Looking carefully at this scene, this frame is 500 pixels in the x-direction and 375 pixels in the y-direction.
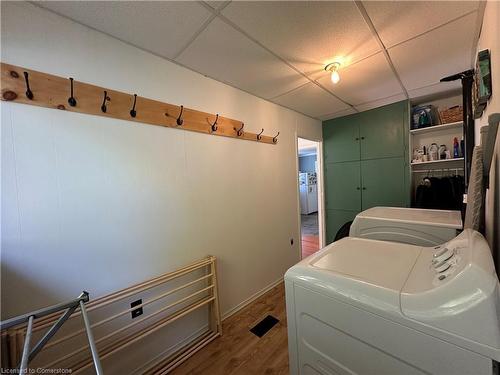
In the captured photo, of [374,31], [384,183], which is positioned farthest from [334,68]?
[384,183]

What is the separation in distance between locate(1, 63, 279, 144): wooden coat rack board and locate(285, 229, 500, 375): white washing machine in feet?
4.45

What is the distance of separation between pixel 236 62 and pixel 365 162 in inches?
92.2

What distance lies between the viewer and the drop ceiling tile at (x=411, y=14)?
3.70 ft

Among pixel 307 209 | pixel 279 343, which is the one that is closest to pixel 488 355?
pixel 279 343

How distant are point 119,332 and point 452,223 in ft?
7.31

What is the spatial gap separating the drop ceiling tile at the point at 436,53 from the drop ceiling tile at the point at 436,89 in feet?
0.55

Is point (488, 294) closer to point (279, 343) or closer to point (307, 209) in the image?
point (279, 343)

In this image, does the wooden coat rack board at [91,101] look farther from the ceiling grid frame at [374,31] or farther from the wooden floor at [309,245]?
the wooden floor at [309,245]

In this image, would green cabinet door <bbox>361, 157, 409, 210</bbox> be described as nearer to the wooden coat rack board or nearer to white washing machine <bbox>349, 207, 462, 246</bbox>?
white washing machine <bbox>349, 207, 462, 246</bbox>

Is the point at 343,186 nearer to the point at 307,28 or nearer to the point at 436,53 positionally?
the point at 436,53

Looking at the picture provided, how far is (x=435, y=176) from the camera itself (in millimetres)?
2658

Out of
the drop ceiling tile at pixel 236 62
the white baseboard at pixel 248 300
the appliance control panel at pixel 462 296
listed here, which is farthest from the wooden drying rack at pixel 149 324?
the drop ceiling tile at pixel 236 62

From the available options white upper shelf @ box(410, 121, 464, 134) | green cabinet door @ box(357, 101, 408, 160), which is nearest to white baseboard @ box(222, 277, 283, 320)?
green cabinet door @ box(357, 101, 408, 160)

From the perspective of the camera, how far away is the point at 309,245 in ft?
13.1
